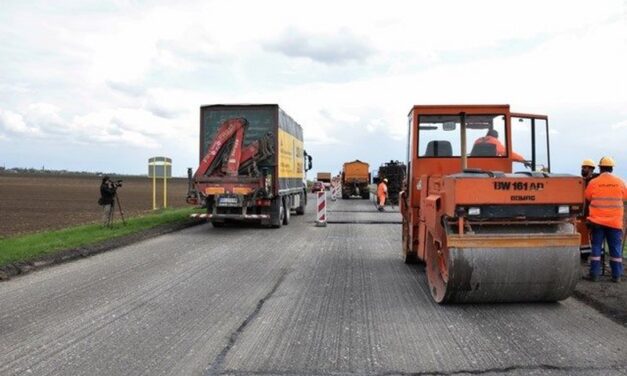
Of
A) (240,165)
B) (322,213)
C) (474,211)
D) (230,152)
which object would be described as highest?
(230,152)

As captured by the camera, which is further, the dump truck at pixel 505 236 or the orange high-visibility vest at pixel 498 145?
the orange high-visibility vest at pixel 498 145

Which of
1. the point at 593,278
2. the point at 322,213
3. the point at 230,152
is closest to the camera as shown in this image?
the point at 593,278

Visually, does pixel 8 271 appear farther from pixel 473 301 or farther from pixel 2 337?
pixel 473 301

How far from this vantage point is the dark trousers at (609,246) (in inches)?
335

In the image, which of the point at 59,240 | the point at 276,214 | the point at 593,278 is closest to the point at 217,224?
the point at 276,214

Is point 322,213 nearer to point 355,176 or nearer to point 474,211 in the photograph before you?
point 474,211

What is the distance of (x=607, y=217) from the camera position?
28.0ft

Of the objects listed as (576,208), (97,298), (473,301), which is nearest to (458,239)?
(473,301)

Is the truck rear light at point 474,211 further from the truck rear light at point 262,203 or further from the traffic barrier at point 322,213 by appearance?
the traffic barrier at point 322,213

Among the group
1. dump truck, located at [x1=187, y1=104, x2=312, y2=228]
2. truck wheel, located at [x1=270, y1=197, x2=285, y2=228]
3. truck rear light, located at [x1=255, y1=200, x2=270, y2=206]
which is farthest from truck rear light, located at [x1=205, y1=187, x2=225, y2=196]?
truck wheel, located at [x1=270, y1=197, x2=285, y2=228]

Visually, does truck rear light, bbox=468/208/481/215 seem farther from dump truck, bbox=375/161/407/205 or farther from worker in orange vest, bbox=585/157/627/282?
dump truck, bbox=375/161/407/205

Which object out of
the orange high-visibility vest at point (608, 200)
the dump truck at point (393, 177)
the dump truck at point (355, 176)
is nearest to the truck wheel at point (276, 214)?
the orange high-visibility vest at point (608, 200)

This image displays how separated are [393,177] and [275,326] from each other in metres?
30.0

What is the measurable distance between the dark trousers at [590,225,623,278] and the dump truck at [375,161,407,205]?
25.6 m
